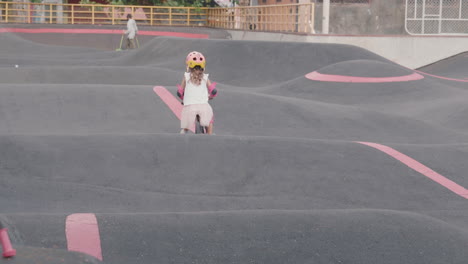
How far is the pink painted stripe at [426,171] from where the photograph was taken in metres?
9.56

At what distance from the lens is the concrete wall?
2714 cm

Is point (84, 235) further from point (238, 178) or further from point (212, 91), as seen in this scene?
point (212, 91)

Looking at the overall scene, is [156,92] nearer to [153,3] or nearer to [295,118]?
[295,118]

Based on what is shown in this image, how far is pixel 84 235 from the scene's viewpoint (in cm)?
591

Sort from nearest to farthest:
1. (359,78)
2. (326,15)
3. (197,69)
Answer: (197,69), (359,78), (326,15)

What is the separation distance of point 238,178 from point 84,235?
370 cm

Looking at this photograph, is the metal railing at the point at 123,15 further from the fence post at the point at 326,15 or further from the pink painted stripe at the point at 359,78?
the pink painted stripe at the point at 359,78

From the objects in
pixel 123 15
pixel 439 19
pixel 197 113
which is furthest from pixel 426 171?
pixel 123 15

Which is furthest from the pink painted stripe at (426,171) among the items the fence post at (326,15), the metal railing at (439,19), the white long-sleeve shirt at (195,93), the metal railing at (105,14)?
the metal railing at (105,14)

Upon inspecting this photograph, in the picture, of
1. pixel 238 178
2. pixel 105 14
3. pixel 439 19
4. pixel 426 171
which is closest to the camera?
pixel 238 178

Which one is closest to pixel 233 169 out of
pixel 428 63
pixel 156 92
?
pixel 156 92

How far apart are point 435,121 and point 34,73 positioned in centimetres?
1194

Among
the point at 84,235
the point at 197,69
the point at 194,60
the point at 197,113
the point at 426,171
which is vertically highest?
the point at 194,60

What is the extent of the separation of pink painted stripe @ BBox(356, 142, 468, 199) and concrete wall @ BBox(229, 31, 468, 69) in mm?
16440
